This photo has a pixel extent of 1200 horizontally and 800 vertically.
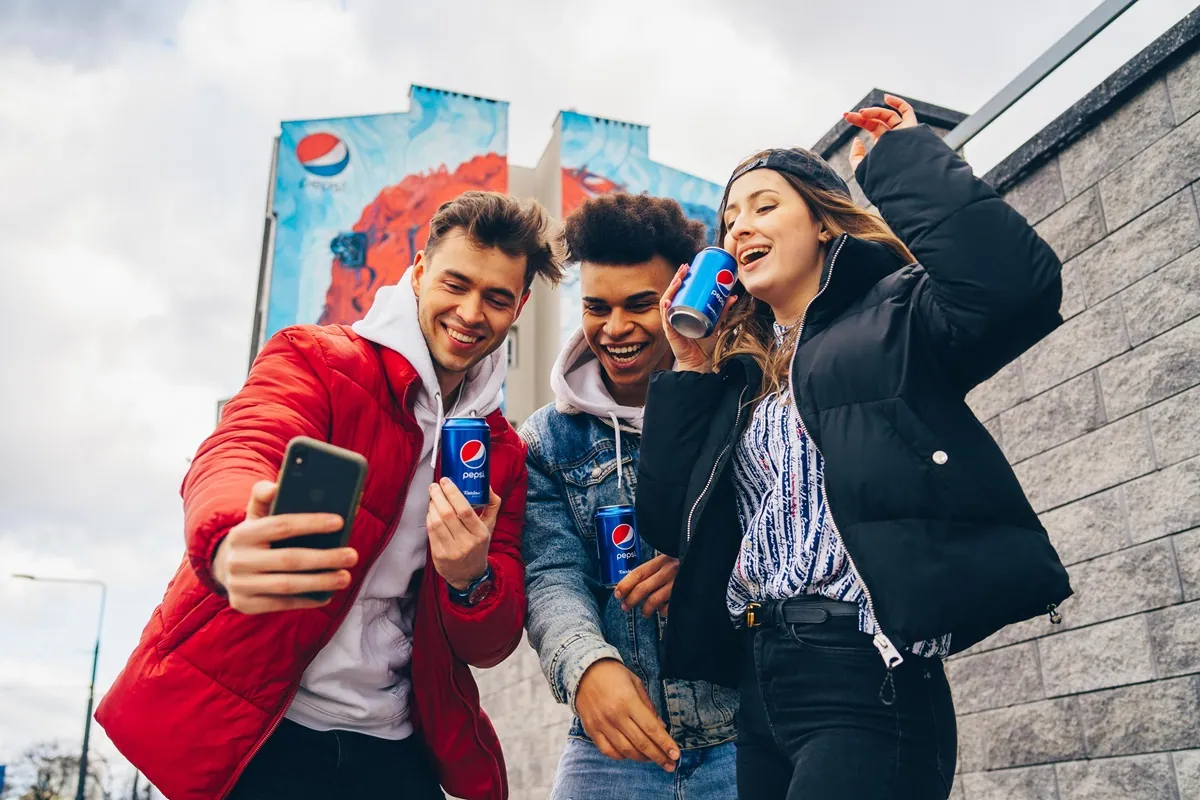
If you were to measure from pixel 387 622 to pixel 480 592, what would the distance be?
0.85 feet

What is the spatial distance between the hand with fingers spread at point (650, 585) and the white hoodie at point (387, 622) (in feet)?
1.69

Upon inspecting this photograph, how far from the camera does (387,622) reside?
2.14 m

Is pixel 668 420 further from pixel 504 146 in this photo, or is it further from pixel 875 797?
pixel 504 146

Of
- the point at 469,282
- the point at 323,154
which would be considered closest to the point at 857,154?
the point at 469,282

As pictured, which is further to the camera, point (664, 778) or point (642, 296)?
point (642, 296)

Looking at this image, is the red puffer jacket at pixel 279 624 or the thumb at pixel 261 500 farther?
the red puffer jacket at pixel 279 624

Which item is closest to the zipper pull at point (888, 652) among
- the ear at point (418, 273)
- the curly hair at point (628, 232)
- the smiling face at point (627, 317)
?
the smiling face at point (627, 317)

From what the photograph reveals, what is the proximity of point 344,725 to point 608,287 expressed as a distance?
1.38 metres

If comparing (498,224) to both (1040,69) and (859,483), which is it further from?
(1040,69)

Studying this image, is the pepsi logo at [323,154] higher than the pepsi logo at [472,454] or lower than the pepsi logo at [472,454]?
higher

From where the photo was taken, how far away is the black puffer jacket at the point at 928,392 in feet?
Answer: 4.82

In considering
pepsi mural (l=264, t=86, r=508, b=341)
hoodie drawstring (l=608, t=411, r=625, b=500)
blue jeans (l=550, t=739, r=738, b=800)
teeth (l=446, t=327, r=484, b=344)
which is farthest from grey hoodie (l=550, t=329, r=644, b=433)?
pepsi mural (l=264, t=86, r=508, b=341)

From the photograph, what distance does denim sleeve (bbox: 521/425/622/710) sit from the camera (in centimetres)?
205

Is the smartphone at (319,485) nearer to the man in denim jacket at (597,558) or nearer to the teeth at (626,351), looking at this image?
the man in denim jacket at (597,558)
